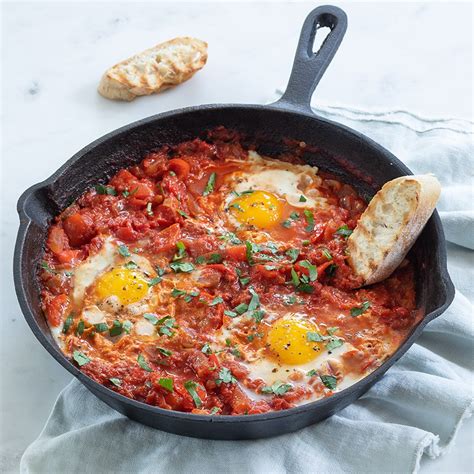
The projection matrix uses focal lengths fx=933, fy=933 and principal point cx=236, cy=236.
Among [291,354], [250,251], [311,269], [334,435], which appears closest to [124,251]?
[250,251]

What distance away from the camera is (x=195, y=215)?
5680mm

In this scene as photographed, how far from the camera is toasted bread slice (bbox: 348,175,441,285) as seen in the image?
499 cm

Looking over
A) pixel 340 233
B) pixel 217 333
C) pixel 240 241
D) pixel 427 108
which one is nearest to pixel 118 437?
pixel 217 333

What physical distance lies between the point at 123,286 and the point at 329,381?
1.25 meters

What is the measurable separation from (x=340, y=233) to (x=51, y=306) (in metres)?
1.72

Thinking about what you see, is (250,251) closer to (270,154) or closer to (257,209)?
(257,209)

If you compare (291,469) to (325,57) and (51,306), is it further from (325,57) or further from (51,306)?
(325,57)

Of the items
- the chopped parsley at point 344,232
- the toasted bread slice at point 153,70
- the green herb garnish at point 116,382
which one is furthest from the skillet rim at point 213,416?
the toasted bread slice at point 153,70

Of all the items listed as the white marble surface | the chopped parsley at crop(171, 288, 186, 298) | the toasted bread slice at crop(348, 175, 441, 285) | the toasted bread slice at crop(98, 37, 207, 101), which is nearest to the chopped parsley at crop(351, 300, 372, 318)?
the toasted bread slice at crop(348, 175, 441, 285)

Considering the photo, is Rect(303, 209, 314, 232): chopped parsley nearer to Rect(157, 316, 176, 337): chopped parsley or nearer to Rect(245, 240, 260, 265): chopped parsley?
Rect(245, 240, 260, 265): chopped parsley

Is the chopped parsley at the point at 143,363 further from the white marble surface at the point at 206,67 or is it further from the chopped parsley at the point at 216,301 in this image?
the white marble surface at the point at 206,67

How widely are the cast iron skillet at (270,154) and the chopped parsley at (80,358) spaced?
0.42ft

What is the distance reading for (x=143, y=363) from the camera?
484 centimetres

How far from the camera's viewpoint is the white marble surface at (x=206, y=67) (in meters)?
6.63
